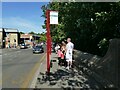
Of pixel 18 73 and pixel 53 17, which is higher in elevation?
pixel 53 17

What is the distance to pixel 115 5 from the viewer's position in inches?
565

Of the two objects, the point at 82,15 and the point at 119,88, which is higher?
the point at 82,15

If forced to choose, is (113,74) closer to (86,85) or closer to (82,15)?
(86,85)

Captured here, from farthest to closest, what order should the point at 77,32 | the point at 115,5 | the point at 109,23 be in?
the point at 77,32
the point at 109,23
the point at 115,5

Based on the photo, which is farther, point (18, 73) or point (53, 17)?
point (18, 73)

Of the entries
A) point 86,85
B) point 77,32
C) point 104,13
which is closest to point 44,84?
point 86,85

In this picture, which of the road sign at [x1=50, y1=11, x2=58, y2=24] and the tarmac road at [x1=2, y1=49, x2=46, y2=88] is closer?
the tarmac road at [x1=2, y1=49, x2=46, y2=88]

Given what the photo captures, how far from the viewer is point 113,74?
10.3 meters

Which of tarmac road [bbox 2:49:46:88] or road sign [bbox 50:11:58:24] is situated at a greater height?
road sign [bbox 50:11:58:24]

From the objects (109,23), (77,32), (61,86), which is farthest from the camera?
(77,32)

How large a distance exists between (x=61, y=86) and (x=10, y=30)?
436 feet

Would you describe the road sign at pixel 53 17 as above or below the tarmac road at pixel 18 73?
above

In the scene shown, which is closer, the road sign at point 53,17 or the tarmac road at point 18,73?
the tarmac road at point 18,73

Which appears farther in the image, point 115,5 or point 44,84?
point 115,5
